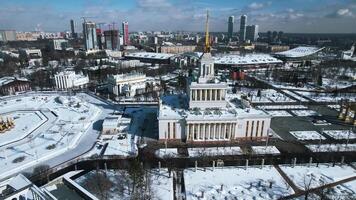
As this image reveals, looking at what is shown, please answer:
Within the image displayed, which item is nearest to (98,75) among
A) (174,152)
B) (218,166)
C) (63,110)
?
(63,110)

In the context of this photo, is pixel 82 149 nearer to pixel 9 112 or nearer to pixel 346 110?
pixel 9 112

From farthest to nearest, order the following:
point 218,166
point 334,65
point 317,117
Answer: point 334,65
point 317,117
point 218,166

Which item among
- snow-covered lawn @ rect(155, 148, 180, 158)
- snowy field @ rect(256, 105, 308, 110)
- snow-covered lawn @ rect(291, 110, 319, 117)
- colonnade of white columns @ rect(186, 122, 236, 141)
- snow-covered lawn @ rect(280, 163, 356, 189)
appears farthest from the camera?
snowy field @ rect(256, 105, 308, 110)

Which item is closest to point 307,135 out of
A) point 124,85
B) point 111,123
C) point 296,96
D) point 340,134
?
point 340,134

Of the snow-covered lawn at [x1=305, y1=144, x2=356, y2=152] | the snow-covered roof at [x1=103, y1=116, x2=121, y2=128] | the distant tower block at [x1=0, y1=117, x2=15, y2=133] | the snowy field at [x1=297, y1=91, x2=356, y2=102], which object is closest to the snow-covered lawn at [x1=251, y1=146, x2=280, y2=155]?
the snow-covered lawn at [x1=305, y1=144, x2=356, y2=152]

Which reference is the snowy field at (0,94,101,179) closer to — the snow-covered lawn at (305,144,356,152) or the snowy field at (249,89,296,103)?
the snow-covered lawn at (305,144,356,152)

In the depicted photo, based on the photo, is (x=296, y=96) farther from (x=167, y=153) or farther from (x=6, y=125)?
(x=6, y=125)
